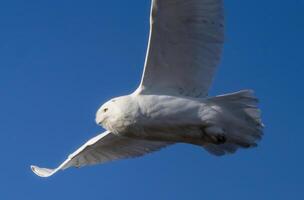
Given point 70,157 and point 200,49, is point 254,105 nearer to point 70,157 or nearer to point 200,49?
point 200,49

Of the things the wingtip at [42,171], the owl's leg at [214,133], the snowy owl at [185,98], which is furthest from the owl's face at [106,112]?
the wingtip at [42,171]

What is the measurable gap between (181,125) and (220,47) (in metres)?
1.90

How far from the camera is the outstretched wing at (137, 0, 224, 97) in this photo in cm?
1491

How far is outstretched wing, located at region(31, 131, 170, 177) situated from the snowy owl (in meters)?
1.96

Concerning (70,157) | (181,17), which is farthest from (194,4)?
(70,157)

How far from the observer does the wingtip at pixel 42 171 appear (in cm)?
1786

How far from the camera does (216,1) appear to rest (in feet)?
49.1

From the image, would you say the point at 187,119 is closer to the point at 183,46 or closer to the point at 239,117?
the point at 239,117

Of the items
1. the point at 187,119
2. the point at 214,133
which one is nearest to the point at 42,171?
the point at 187,119

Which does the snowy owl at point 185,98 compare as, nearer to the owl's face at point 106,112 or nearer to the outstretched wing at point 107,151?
the owl's face at point 106,112

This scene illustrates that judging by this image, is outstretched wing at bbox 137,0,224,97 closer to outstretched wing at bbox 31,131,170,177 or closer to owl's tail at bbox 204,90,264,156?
owl's tail at bbox 204,90,264,156

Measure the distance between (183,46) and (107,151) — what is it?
3548 millimetres

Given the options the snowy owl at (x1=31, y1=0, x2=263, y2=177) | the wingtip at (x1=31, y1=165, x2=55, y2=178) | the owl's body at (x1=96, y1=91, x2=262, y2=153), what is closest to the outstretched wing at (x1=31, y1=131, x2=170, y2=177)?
the wingtip at (x1=31, y1=165, x2=55, y2=178)

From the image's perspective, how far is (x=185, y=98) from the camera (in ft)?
49.8
